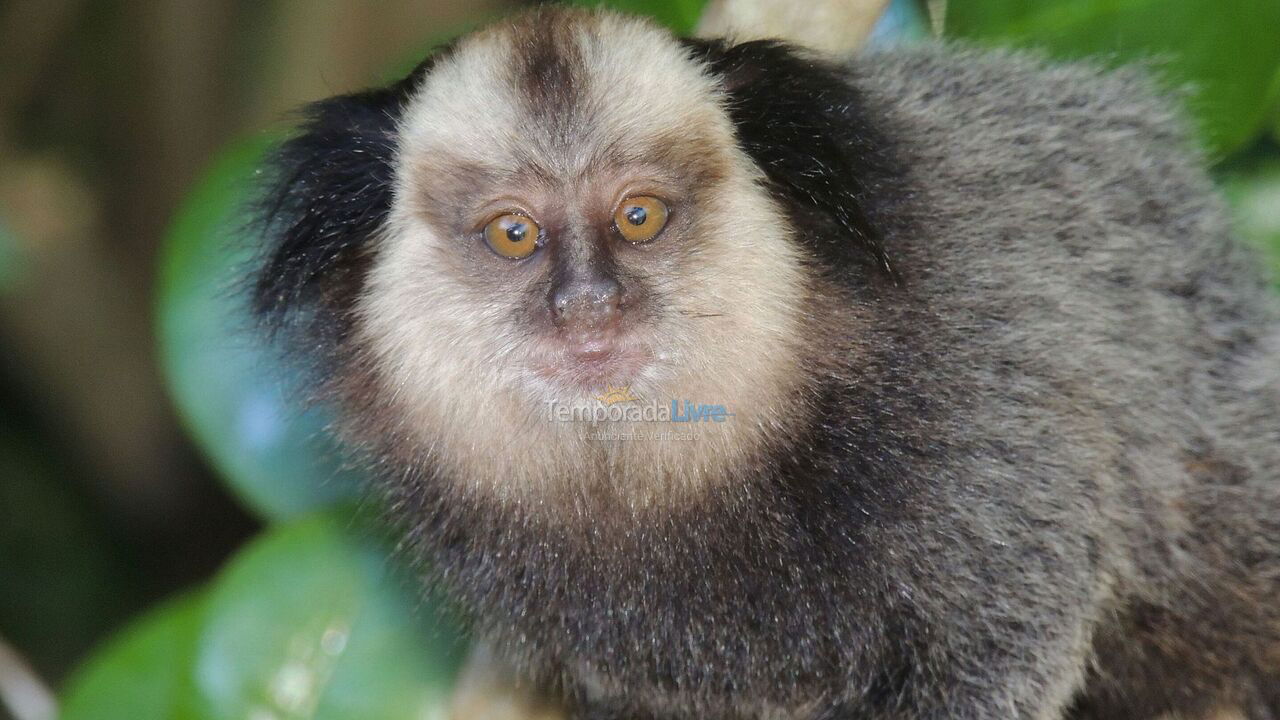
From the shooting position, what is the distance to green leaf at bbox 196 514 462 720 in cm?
195

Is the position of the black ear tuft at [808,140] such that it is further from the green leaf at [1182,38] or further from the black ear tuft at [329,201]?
the green leaf at [1182,38]

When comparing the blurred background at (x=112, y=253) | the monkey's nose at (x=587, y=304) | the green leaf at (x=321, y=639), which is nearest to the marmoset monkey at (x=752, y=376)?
the monkey's nose at (x=587, y=304)

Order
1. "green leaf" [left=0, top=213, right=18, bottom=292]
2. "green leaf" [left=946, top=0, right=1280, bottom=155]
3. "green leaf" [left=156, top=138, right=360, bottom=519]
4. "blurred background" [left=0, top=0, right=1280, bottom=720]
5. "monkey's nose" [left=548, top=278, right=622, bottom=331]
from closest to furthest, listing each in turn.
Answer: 1. "monkey's nose" [left=548, top=278, right=622, bottom=331]
2. "green leaf" [left=946, top=0, right=1280, bottom=155]
3. "green leaf" [left=156, top=138, right=360, bottom=519]
4. "green leaf" [left=0, top=213, right=18, bottom=292]
5. "blurred background" [left=0, top=0, right=1280, bottom=720]

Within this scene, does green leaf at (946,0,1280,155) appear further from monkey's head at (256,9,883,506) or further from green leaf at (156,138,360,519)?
green leaf at (156,138,360,519)

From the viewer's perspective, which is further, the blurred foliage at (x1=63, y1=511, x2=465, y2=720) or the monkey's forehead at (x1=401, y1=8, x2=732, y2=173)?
the blurred foliage at (x1=63, y1=511, x2=465, y2=720)

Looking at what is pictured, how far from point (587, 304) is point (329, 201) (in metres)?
0.48

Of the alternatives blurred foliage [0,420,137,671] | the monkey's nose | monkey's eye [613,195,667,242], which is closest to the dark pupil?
monkey's eye [613,195,667,242]

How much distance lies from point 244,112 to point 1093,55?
2.42 meters

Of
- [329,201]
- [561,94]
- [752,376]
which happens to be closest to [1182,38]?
[752,376]

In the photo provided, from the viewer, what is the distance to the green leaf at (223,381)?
203 cm

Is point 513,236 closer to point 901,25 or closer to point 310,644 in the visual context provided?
point 310,644

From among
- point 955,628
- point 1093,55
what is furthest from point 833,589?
point 1093,55

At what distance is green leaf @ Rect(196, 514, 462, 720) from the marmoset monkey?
29 cm

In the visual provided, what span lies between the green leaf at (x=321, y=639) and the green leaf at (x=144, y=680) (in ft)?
0.28
